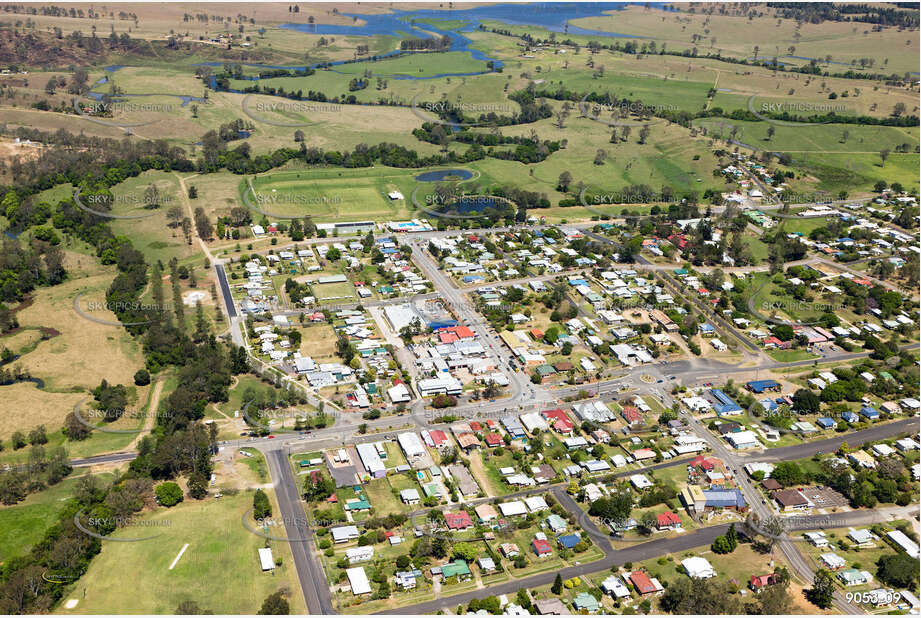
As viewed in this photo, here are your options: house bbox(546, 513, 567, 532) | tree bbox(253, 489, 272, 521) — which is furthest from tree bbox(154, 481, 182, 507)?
house bbox(546, 513, 567, 532)

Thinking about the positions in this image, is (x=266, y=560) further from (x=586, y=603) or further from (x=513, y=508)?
(x=586, y=603)

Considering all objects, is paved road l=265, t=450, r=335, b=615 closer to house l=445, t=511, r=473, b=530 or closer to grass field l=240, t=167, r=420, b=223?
house l=445, t=511, r=473, b=530

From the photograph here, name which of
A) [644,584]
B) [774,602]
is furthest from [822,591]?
[644,584]

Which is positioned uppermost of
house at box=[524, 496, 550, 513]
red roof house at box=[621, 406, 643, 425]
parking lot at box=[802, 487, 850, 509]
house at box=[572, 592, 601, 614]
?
red roof house at box=[621, 406, 643, 425]

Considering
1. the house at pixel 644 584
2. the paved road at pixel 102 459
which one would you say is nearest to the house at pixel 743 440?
the house at pixel 644 584

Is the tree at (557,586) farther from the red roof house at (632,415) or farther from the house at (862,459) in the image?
the house at (862,459)
